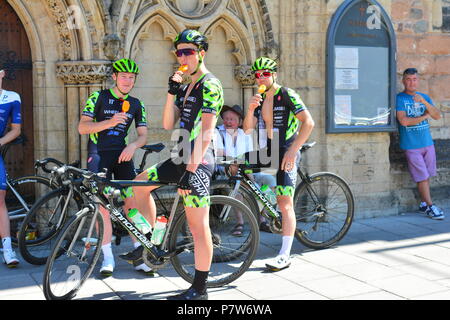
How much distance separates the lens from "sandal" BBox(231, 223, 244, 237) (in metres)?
5.59

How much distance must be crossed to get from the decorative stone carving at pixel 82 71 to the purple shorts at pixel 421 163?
4.06 meters

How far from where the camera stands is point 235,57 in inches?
313

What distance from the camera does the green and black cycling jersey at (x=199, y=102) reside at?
15.7 ft

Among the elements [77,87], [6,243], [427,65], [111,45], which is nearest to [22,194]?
[6,243]

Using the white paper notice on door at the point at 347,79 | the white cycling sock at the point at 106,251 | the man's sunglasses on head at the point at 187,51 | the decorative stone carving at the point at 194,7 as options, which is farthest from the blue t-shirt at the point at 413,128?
the white cycling sock at the point at 106,251

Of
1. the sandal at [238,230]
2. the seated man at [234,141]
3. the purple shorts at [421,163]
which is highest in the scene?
the seated man at [234,141]

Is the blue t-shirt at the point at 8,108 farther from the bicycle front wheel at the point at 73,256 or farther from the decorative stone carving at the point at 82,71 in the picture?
the bicycle front wheel at the point at 73,256

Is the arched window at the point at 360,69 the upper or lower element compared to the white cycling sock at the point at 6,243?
upper

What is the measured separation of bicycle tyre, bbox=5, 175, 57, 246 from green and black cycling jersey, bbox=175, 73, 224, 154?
6.62 feet

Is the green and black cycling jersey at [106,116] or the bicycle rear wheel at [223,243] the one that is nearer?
the bicycle rear wheel at [223,243]

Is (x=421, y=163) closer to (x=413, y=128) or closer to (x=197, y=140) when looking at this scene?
(x=413, y=128)

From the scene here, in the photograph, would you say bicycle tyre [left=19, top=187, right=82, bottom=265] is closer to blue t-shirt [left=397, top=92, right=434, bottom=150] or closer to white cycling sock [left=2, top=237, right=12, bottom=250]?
white cycling sock [left=2, top=237, right=12, bottom=250]

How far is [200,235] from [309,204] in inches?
85.0
